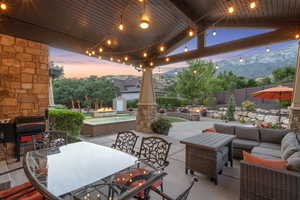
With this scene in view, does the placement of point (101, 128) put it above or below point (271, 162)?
below

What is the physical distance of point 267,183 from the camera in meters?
1.73

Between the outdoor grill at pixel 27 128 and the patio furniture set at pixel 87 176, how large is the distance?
1633 millimetres

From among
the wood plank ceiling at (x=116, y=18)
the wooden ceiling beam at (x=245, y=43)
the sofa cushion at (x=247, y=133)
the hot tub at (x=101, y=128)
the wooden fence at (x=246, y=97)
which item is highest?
the wood plank ceiling at (x=116, y=18)

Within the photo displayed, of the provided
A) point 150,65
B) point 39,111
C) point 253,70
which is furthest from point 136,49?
point 253,70

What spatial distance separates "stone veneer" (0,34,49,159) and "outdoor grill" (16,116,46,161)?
0.32 meters

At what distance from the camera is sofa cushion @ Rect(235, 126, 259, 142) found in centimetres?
369

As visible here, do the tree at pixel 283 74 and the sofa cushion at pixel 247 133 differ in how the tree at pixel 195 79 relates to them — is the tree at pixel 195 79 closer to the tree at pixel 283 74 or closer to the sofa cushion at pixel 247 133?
the tree at pixel 283 74

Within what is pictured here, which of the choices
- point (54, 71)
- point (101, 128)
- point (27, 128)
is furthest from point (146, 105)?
point (54, 71)

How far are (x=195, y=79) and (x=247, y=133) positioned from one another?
9.98m

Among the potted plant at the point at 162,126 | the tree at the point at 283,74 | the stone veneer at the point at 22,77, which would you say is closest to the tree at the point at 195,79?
the tree at the point at 283,74

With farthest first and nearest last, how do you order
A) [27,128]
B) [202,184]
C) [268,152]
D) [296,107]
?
[296,107]
[27,128]
[268,152]
[202,184]

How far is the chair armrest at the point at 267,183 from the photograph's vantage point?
1.59 meters

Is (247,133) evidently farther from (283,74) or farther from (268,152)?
(283,74)

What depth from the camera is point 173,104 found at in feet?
52.2
